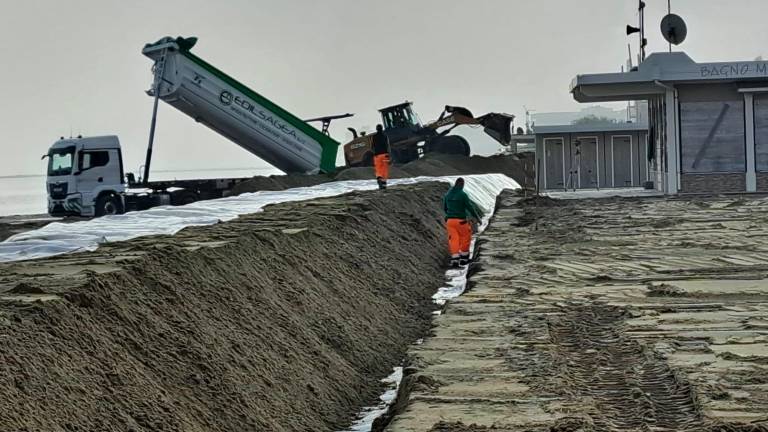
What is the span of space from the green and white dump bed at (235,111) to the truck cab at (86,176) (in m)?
2.32

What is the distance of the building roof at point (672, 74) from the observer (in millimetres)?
30609

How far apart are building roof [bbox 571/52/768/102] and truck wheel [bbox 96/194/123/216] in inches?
530

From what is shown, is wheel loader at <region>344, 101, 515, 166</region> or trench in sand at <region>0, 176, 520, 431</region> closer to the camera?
trench in sand at <region>0, 176, 520, 431</region>

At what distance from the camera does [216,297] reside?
35.1ft

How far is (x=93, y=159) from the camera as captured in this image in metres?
31.1

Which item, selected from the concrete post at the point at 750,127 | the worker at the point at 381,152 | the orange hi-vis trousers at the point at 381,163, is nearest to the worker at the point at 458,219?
the worker at the point at 381,152

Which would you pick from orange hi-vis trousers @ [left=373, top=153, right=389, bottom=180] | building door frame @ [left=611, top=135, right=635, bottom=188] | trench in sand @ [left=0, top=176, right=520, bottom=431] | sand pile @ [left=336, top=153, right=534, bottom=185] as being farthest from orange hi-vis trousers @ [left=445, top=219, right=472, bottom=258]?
building door frame @ [left=611, top=135, right=635, bottom=188]

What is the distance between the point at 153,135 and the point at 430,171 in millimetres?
14555

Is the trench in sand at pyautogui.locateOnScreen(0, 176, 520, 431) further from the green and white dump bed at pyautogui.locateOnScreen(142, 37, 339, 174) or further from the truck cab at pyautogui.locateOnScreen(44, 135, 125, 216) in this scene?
the green and white dump bed at pyautogui.locateOnScreen(142, 37, 339, 174)

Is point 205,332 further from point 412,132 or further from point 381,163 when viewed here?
point 412,132

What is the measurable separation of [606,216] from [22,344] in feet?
65.4

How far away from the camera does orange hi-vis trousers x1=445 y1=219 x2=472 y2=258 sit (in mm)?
19484

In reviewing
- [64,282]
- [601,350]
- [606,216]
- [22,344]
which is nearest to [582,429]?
[601,350]

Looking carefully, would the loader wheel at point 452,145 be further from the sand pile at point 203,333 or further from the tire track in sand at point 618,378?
the tire track in sand at point 618,378
